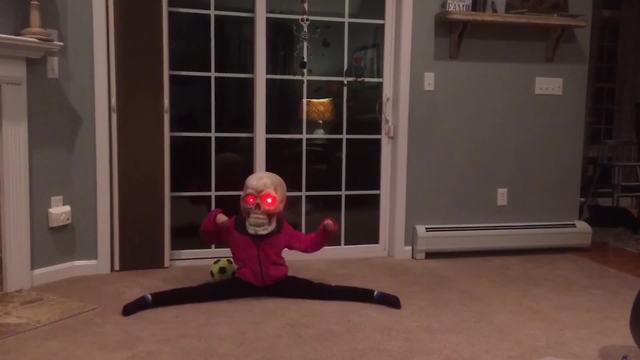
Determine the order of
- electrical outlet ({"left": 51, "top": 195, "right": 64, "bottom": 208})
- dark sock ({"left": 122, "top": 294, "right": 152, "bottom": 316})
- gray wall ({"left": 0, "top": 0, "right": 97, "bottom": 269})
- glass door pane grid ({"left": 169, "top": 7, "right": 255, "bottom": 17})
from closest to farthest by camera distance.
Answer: dark sock ({"left": 122, "top": 294, "right": 152, "bottom": 316}) → gray wall ({"left": 0, "top": 0, "right": 97, "bottom": 269}) → electrical outlet ({"left": 51, "top": 195, "right": 64, "bottom": 208}) → glass door pane grid ({"left": 169, "top": 7, "right": 255, "bottom": 17})

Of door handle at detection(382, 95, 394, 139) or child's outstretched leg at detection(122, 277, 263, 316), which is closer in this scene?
child's outstretched leg at detection(122, 277, 263, 316)

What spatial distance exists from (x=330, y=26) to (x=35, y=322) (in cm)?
237

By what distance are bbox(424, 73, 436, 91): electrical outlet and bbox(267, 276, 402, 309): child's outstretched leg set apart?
152 cm

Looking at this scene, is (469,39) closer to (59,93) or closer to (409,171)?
(409,171)

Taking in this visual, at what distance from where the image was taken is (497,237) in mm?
3961

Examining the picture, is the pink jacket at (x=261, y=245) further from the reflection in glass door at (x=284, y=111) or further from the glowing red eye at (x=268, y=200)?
the reflection in glass door at (x=284, y=111)

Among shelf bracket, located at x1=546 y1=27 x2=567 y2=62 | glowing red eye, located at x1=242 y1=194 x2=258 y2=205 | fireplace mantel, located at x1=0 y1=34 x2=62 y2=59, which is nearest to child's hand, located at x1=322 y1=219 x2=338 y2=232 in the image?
glowing red eye, located at x1=242 y1=194 x2=258 y2=205

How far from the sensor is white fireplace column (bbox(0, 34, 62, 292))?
2.87 meters

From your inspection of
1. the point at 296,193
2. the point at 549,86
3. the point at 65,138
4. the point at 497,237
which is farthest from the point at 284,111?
the point at 549,86

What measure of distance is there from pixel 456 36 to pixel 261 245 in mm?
1886

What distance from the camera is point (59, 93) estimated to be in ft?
10.4

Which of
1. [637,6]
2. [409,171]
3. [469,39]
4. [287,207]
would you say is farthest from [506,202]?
[637,6]

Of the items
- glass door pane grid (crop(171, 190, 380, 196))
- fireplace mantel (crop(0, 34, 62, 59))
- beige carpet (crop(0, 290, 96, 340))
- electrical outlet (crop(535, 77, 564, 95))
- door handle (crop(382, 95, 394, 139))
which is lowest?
beige carpet (crop(0, 290, 96, 340))

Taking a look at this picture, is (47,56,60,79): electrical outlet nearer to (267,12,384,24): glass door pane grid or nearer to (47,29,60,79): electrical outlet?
(47,29,60,79): electrical outlet
